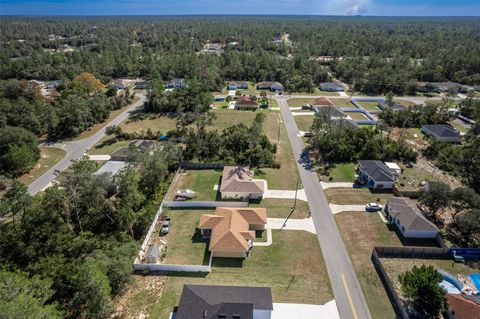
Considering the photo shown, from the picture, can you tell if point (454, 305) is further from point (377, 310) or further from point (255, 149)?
point (255, 149)

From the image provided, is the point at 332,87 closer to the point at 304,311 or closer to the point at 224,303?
the point at 304,311

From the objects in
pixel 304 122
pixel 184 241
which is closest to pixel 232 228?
pixel 184 241

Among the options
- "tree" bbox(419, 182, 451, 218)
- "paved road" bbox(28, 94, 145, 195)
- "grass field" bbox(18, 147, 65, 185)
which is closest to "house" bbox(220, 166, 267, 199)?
"tree" bbox(419, 182, 451, 218)

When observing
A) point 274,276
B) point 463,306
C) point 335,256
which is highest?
point 463,306

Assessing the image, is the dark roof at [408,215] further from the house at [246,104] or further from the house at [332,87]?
the house at [332,87]

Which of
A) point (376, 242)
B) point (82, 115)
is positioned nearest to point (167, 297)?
point (376, 242)
